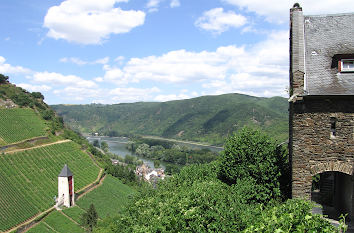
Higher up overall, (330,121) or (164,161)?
(330,121)

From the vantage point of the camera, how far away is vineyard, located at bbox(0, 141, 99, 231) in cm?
5234

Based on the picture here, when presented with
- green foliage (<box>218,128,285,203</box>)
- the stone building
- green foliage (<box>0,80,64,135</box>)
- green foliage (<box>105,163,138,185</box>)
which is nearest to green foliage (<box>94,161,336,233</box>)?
green foliage (<box>218,128,285,203</box>)

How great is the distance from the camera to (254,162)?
16812 mm

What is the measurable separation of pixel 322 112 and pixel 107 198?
64.9 metres

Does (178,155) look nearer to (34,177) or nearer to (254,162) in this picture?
(34,177)

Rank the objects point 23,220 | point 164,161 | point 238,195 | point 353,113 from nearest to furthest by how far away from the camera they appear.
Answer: point 353,113 → point 238,195 → point 23,220 → point 164,161

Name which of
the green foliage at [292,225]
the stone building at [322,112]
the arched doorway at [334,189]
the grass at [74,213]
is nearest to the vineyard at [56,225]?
the grass at [74,213]

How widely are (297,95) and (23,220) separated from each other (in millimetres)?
52119

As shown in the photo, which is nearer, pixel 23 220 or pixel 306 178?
pixel 306 178

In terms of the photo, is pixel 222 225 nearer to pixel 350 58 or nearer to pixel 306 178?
pixel 306 178

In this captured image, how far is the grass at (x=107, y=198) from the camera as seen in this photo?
63219mm

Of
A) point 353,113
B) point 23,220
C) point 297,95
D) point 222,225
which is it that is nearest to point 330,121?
point 353,113

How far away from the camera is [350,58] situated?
42.3ft

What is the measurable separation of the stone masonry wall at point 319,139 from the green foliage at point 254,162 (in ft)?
9.29
